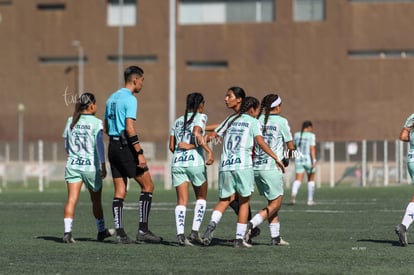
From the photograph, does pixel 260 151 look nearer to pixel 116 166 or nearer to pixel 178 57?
pixel 116 166

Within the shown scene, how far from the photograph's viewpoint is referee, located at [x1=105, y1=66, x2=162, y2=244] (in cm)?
1611

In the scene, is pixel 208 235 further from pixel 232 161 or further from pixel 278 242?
pixel 278 242

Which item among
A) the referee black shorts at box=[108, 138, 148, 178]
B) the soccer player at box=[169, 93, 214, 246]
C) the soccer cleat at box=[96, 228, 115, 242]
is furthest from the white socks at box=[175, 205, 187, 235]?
the soccer cleat at box=[96, 228, 115, 242]

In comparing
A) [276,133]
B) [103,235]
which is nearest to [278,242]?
[276,133]

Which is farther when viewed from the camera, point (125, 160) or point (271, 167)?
point (125, 160)

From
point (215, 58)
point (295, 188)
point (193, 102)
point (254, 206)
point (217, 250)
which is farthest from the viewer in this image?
point (215, 58)

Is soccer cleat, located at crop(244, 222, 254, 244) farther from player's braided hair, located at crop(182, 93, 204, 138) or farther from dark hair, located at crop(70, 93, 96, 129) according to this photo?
dark hair, located at crop(70, 93, 96, 129)

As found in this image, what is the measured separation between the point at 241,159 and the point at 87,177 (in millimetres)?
2499

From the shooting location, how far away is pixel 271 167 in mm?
16047

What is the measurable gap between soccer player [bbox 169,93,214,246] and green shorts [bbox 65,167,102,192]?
123 centimetres

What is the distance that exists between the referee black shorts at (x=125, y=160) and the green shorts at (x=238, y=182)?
1270 millimetres

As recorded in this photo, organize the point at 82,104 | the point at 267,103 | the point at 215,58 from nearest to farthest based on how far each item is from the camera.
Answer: the point at 267,103 → the point at 82,104 → the point at 215,58

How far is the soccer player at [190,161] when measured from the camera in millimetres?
15984

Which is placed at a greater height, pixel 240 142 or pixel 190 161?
pixel 240 142
